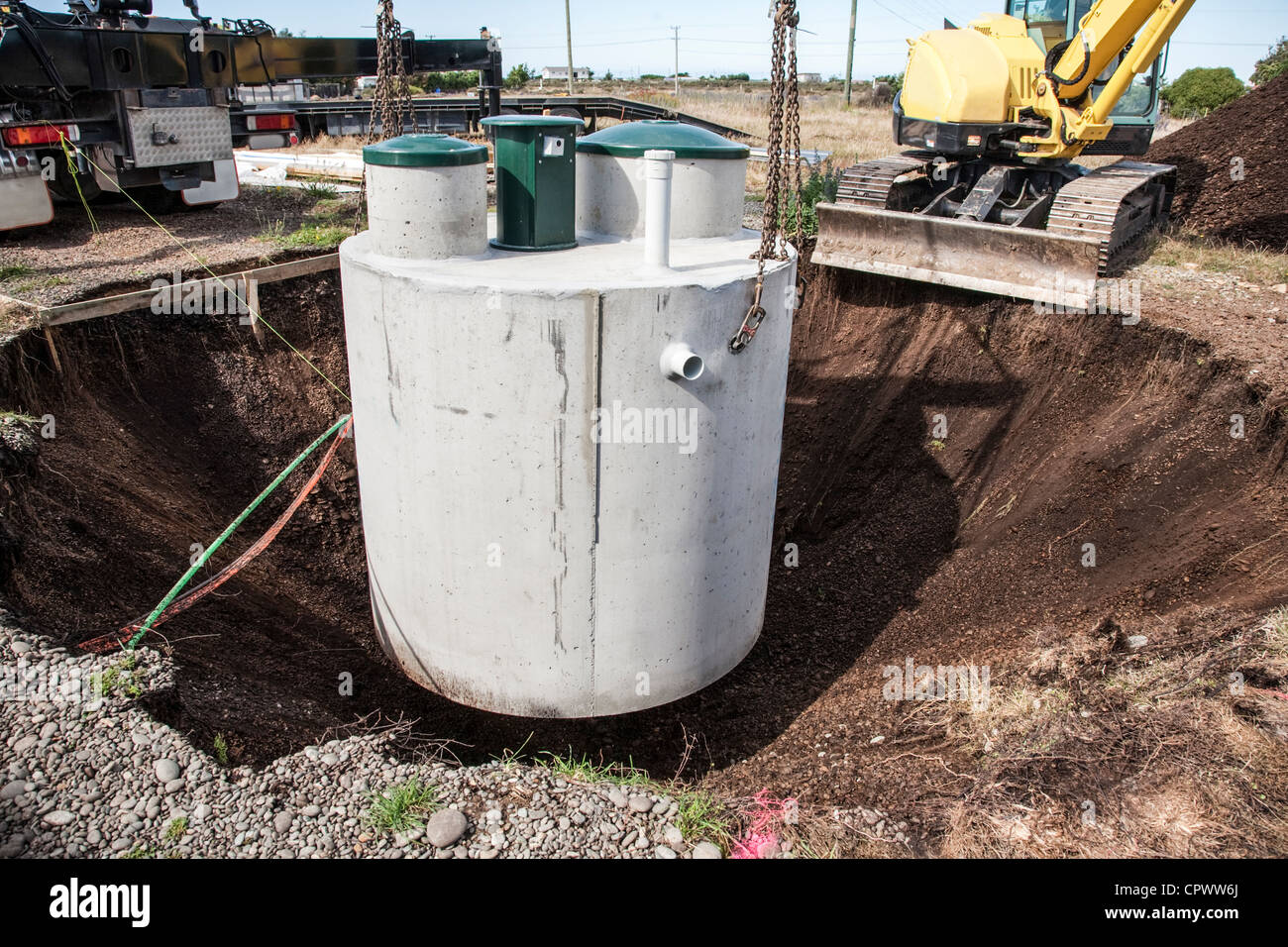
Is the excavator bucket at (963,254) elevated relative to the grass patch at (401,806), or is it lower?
elevated

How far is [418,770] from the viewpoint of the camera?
4496 mm

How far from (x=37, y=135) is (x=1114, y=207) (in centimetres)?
1168

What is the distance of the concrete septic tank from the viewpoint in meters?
4.88

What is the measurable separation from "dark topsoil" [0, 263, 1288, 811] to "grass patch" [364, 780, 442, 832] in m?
0.99

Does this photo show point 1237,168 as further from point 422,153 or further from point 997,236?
point 422,153

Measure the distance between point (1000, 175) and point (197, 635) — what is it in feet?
32.8

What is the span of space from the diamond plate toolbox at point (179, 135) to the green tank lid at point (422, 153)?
7.49m

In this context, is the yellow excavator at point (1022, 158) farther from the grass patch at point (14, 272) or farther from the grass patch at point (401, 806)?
the grass patch at point (14, 272)

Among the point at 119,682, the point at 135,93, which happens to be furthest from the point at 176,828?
the point at 135,93

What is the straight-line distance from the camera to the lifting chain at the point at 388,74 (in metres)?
6.05

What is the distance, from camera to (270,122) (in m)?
12.8

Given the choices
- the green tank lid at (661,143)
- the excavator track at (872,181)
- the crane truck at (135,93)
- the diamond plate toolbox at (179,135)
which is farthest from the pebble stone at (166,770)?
the excavator track at (872,181)

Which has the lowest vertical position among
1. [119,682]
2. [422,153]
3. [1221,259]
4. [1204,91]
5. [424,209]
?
[119,682]

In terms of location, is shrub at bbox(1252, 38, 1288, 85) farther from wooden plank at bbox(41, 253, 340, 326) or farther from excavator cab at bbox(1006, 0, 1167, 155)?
wooden plank at bbox(41, 253, 340, 326)
